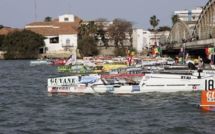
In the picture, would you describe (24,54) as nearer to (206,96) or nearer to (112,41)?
(112,41)

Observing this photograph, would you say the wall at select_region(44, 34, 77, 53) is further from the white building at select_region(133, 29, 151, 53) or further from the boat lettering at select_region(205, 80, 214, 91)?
the boat lettering at select_region(205, 80, 214, 91)

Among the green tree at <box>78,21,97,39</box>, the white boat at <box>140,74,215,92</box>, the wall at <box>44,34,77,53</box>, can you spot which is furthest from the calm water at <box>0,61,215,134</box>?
the wall at <box>44,34,77,53</box>

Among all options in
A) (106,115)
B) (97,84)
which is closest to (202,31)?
(97,84)

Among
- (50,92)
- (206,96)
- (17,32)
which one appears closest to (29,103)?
(50,92)

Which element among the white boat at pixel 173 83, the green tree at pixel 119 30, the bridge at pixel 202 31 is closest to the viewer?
the white boat at pixel 173 83

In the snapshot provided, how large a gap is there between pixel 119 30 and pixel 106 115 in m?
149

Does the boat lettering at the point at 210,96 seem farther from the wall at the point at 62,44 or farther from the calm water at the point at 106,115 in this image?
the wall at the point at 62,44

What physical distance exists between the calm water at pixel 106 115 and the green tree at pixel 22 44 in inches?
5372

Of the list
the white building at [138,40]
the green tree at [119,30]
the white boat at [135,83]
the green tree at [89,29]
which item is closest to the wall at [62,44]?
the green tree at [89,29]

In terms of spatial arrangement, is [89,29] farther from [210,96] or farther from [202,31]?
[210,96]

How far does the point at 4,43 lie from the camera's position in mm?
184750

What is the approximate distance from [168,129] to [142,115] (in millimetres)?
4372

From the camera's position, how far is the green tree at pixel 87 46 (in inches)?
6560

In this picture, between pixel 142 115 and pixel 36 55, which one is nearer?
pixel 142 115
